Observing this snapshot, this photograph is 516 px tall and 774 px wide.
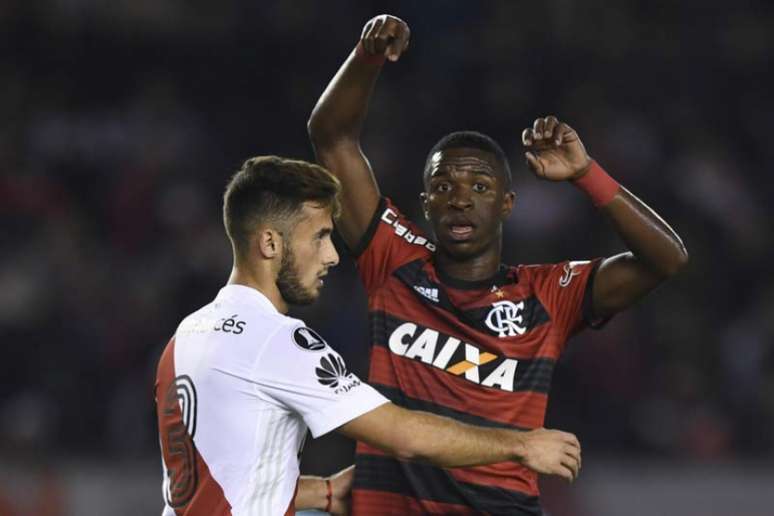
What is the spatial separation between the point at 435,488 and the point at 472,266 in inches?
34.8

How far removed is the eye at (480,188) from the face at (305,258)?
0.87 m

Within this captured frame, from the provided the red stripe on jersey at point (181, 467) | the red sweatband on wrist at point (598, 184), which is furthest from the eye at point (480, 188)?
the red stripe on jersey at point (181, 467)

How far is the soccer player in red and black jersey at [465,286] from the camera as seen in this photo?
16.5 feet

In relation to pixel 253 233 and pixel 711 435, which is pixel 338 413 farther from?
pixel 711 435

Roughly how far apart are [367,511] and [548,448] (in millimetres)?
1019

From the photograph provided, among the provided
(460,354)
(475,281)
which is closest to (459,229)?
(475,281)

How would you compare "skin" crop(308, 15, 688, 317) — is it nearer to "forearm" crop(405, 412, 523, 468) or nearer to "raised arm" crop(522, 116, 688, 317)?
"raised arm" crop(522, 116, 688, 317)

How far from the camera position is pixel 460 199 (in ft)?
17.0

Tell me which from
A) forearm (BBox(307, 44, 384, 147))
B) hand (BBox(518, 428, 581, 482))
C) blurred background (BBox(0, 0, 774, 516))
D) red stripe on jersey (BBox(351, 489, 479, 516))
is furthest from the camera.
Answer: blurred background (BBox(0, 0, 774, 516))

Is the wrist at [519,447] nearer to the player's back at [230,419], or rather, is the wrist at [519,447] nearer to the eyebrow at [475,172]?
the player's back at [230,419]

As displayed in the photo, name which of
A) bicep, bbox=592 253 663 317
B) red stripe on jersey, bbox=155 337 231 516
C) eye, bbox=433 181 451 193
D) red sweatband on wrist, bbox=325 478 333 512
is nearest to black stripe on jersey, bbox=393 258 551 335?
bicep, bbox=592 253 663 317

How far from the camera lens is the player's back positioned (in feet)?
14.2

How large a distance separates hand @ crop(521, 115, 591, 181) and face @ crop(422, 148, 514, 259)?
0.23 meters

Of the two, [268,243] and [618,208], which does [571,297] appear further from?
[268,243]
